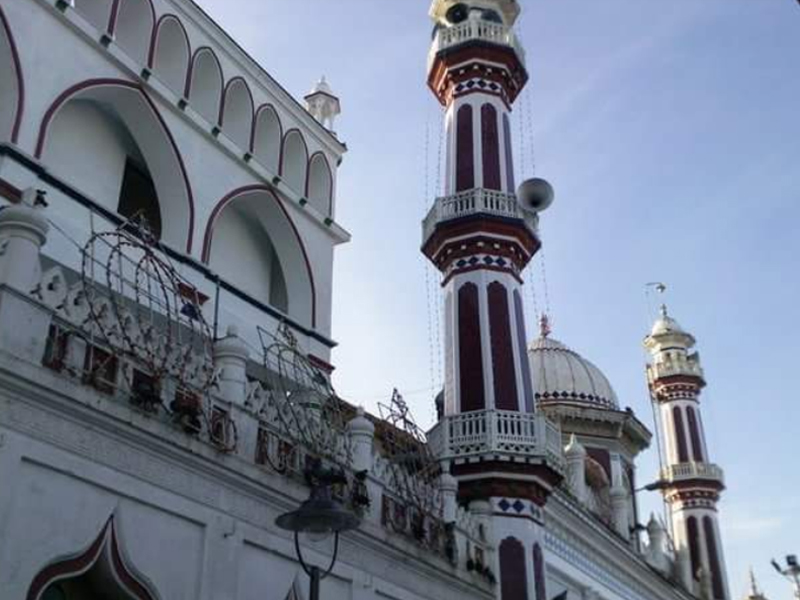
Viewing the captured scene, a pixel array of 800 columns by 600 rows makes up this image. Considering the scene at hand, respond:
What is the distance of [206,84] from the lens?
1877 cm

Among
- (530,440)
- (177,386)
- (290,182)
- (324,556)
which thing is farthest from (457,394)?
(177,386)

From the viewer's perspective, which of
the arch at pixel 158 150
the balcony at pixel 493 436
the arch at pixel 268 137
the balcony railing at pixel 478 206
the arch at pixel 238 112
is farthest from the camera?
the balcony railing at pixel 478 206

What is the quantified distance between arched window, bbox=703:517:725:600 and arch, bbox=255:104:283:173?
25.1m

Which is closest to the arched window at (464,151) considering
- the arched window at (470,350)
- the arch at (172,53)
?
the arched window at (470,350)

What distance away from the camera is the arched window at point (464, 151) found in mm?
23016

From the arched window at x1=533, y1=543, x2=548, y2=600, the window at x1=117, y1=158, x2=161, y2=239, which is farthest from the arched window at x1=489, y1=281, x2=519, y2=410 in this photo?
the window at x1=117, y1=158, x2=161, y2=239

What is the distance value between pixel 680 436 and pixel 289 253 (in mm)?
24825

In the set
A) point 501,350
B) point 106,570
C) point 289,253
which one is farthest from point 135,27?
point 106,570

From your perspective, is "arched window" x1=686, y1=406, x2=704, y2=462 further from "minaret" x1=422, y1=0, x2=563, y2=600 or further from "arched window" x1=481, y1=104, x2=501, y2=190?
"arched window" x1=481, y1=104, x2=501, y2=190

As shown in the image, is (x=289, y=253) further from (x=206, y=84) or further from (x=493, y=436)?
(x=493, y=436)

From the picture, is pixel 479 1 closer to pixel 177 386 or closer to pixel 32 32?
pixel 32 32

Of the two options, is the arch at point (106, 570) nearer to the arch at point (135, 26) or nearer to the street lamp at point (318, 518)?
the street lamp at point (318, 518)

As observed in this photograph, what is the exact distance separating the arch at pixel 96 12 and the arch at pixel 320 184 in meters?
5.45

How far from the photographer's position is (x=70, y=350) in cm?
1045
